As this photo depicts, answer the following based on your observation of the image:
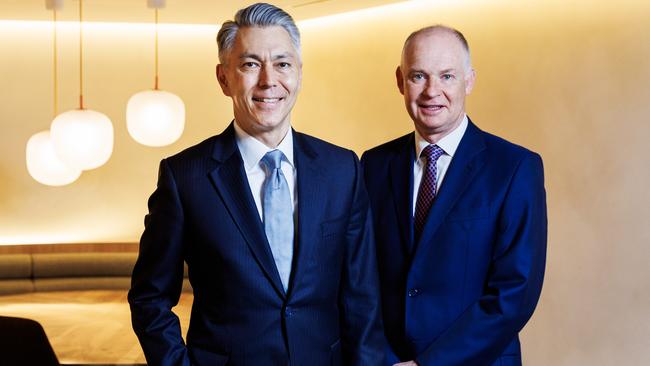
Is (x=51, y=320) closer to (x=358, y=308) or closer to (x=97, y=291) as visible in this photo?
(x=97, y=291)

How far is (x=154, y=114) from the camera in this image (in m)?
4.68

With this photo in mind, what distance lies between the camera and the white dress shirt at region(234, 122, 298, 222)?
1.79m

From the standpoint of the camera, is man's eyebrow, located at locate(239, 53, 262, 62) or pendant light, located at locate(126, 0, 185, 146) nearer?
man's eyebrow, located at locate(239, 53, 262, 62)

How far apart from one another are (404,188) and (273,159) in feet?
1.53

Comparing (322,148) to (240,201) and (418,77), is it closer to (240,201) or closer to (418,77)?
(240,201)

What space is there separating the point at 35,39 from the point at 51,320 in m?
2.83

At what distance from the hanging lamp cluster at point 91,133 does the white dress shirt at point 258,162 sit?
9.17 ft

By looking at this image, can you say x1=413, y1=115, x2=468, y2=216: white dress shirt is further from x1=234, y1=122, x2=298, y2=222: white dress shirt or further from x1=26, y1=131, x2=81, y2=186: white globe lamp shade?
x1=26, y1=131, x2=81, y2=186: white globe lamp shade

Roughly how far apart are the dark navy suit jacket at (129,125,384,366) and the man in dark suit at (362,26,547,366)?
20 cm

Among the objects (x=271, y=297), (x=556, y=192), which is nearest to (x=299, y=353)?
(x=271, y=297)

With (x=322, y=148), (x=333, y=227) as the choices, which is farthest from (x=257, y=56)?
(x=333, y=227)

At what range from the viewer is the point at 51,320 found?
429 centimetres

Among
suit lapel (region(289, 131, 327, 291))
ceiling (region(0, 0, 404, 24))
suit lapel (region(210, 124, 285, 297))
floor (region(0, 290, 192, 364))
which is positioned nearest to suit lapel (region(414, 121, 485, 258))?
suit lapel (region(289, 131, 327, 291))

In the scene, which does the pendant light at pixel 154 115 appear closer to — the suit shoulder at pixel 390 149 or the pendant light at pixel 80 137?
the pendant light at pixel 80 137
